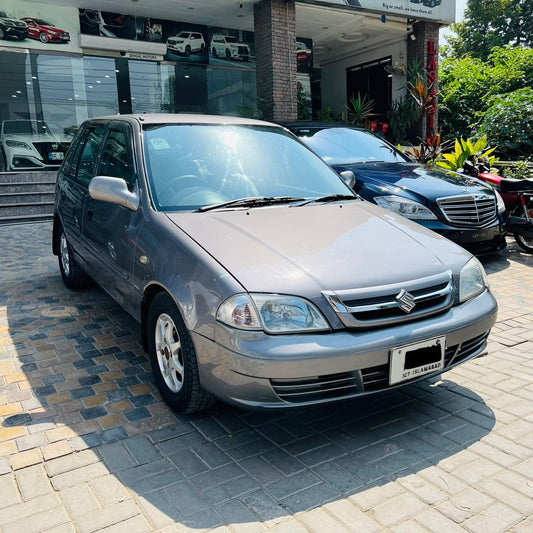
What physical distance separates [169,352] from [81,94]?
42.3 ft

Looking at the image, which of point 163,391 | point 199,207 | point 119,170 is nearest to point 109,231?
point 119,170

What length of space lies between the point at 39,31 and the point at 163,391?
13.1 meters

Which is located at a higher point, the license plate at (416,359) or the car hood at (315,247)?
the car hood at (315,247)

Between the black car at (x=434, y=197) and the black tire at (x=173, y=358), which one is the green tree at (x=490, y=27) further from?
the black tire at (x=173, y=358)

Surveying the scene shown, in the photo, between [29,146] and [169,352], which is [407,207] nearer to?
[169,352]

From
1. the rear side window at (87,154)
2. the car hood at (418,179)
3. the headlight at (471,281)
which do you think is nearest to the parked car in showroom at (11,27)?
the rear side window at (87,154)

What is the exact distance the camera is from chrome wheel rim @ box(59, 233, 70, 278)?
18.1 ft

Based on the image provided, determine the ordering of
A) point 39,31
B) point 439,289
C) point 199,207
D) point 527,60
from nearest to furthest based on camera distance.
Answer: point 439,289, point 199,207, point 39,31, point 527,60

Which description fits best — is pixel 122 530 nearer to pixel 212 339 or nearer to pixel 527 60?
pixel 212 339

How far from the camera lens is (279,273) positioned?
2.65m

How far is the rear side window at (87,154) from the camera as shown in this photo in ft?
15.1

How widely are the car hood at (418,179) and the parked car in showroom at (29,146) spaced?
8963 mm

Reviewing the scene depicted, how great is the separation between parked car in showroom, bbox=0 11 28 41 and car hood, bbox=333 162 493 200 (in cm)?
1037

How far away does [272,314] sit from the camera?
2518 mm
